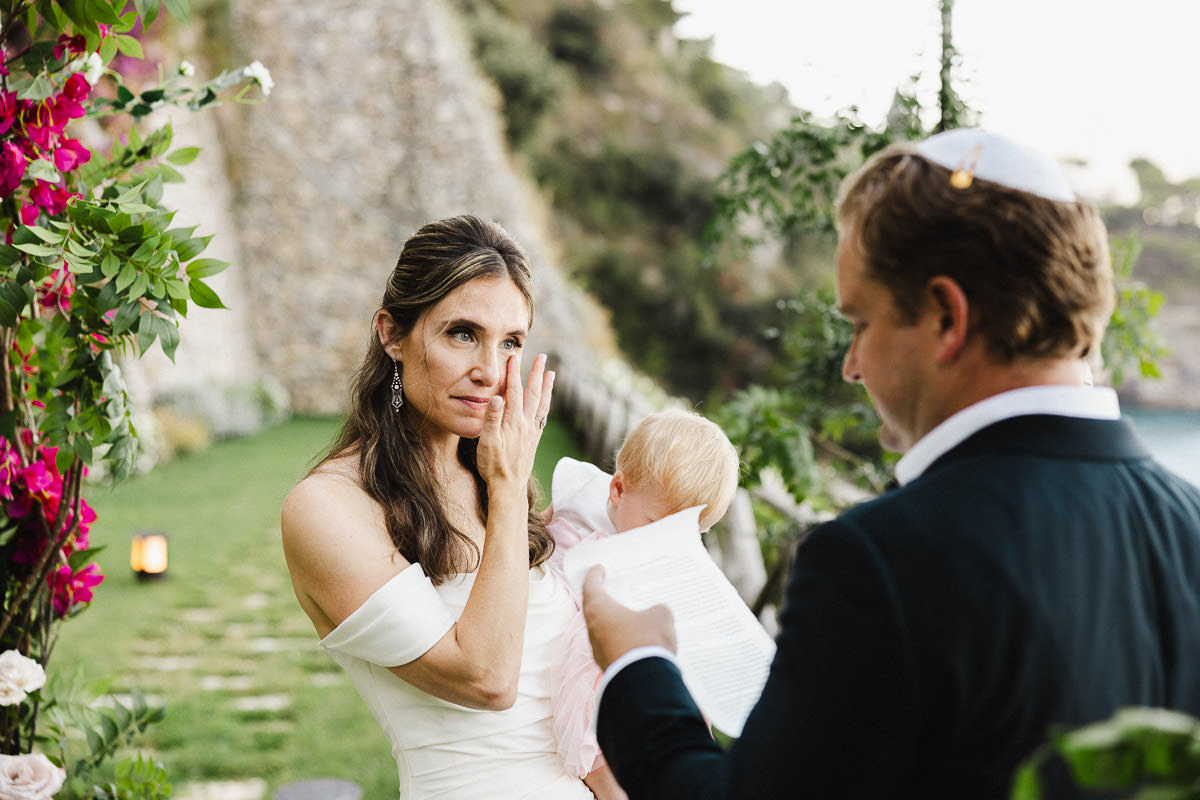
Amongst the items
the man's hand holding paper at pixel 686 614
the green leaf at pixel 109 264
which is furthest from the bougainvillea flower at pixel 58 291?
the man's hand holding paper at pixel 686 614

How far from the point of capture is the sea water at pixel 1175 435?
2234mm

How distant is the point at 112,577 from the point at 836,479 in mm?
4964

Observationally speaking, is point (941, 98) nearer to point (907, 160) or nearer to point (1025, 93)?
point (1025, 93)

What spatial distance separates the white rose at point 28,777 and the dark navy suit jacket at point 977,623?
152 centimetres

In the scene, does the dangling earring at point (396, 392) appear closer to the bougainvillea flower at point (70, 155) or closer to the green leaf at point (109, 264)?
the green leaf at point (109, 264)

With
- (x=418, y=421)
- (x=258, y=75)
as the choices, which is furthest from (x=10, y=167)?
(x=418, y=421)

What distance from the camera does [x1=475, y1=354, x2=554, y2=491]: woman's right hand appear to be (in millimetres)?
1714

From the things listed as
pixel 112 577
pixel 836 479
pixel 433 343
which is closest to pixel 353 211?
pixel 112 577

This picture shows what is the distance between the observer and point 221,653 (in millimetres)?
5043

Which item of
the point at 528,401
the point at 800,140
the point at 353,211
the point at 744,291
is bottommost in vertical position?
the point at 744,291

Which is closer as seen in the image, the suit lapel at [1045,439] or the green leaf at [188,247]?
the suit lapel at [1045,439]

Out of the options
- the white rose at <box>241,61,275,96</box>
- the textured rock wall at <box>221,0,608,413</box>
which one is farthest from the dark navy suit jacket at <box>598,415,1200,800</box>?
the textured rock wall at <box>221,0,608,413</box>

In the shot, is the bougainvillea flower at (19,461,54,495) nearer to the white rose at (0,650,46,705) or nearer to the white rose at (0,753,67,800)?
the white rose at (0,650,46,705)

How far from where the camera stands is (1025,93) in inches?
106
